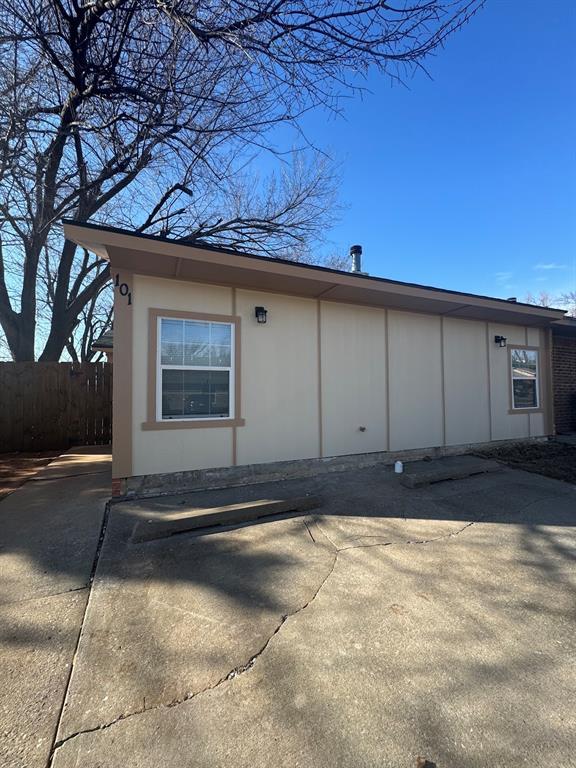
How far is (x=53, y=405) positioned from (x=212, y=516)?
21.9 ft

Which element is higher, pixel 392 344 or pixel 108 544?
pixel 392 344

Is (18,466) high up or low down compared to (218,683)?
up

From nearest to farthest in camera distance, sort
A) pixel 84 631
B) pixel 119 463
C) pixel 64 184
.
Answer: pixel 84 631 → pixel 119 463 → pixel 64 184

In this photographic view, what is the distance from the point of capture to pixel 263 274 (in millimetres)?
4816

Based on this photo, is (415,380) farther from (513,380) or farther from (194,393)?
(194,393)

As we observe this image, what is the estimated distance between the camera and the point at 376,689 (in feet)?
5.54

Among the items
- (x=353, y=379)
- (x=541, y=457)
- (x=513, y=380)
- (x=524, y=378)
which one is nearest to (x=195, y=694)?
(x=353, y=379)

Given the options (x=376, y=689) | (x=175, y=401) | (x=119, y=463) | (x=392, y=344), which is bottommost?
(x=376, y=689)

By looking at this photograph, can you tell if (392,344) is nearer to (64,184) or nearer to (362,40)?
(362,40)

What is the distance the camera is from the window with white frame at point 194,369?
15.6 ft

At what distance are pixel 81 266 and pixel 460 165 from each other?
14546 mm

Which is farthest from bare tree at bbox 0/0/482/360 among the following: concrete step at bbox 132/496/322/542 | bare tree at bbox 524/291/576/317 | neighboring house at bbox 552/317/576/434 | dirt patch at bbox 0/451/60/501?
bare tree at bbox 524/291/576/317

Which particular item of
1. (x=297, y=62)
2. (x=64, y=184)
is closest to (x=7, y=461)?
(x=64, y=184)

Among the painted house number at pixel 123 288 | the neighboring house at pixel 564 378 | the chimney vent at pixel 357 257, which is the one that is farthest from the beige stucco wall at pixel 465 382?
the painted house number at pixel 123 288
